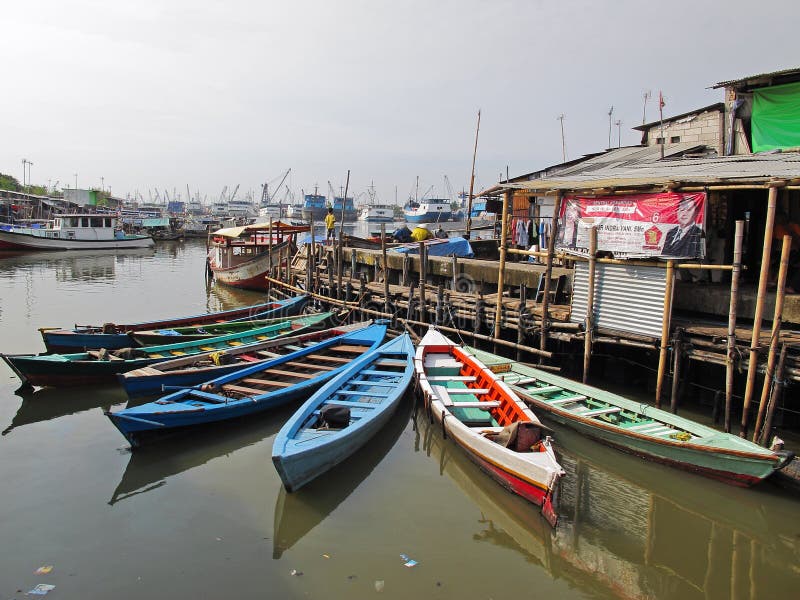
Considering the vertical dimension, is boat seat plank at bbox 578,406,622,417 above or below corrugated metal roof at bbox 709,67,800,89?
below

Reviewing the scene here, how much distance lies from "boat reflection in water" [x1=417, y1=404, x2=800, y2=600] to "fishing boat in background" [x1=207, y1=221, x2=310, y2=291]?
19426 millimetres

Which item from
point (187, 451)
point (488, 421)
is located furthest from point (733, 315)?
point (187, 451)

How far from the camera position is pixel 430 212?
83375 millimetres

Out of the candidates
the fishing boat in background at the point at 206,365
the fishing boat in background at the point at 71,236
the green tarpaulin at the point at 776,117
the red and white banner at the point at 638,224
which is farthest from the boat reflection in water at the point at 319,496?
the fishing boat in background at the point at 71,236

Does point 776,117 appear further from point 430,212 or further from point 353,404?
point 430,212

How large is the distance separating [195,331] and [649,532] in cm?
1131

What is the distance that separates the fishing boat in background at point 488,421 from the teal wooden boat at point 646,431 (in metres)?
0.74

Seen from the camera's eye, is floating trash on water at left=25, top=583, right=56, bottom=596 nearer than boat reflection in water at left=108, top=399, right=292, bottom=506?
Yes

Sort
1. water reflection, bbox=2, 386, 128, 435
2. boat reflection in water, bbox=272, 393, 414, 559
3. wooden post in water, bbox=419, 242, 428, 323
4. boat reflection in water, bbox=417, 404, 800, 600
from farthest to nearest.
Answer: wooden post in water, bbox=419, 242, 428, 323
water reflection, bbox=2, 386, 128, 435
boat reflection in water, bbox=272, 393, 414, 559
boat reflection in water, bbox=417, 404, 800, 600

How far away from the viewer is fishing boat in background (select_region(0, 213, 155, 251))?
4334 cm

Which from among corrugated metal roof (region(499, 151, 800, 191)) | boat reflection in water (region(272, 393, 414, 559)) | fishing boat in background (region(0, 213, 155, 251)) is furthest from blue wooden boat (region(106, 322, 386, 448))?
fishing boat in background (region(0, 213, 155, 251))

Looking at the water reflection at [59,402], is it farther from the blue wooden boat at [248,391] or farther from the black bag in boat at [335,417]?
the black bag in boat at [335,417]

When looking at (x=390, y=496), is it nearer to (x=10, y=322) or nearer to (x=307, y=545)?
(x=307, y=545)

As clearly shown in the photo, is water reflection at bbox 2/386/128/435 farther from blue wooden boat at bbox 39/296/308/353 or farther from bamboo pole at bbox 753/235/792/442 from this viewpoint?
bamboo pole at bbox 753/235/792/442
